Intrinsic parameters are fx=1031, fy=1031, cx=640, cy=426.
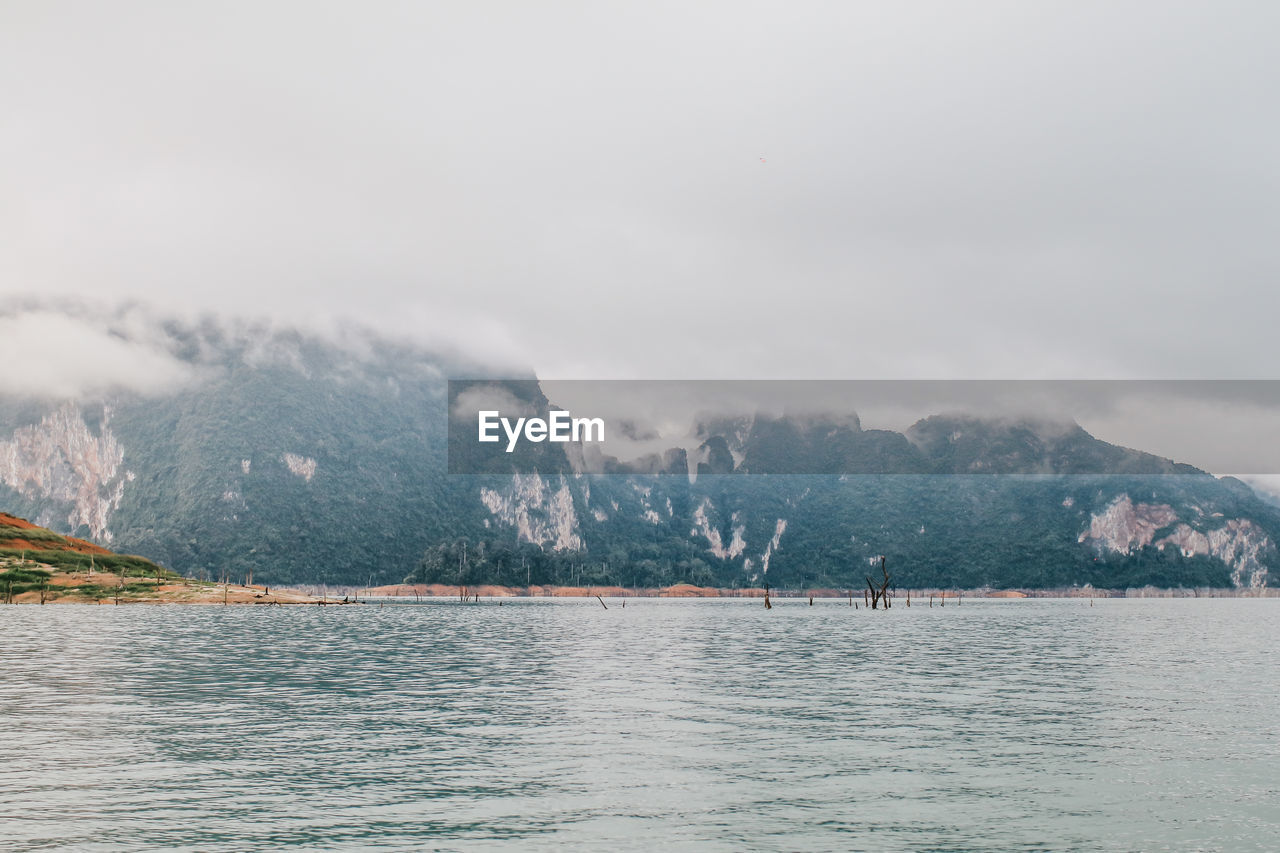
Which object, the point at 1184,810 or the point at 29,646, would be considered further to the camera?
the point at 29,646

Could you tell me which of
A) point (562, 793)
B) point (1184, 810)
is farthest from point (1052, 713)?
point (562, 793)

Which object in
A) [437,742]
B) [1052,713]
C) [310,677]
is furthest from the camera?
[310,677]

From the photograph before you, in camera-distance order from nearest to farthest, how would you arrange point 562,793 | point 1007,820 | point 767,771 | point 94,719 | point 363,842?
point 363,842, point 1007,820, point 562,793, point 767,771, point 94,719

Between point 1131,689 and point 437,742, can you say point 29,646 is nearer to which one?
point 437,742

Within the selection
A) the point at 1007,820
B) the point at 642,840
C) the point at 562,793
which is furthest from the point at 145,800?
the point at 1007,820

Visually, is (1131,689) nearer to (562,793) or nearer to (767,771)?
(767,771)

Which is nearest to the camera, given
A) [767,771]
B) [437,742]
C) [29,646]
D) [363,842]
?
[363,842]
